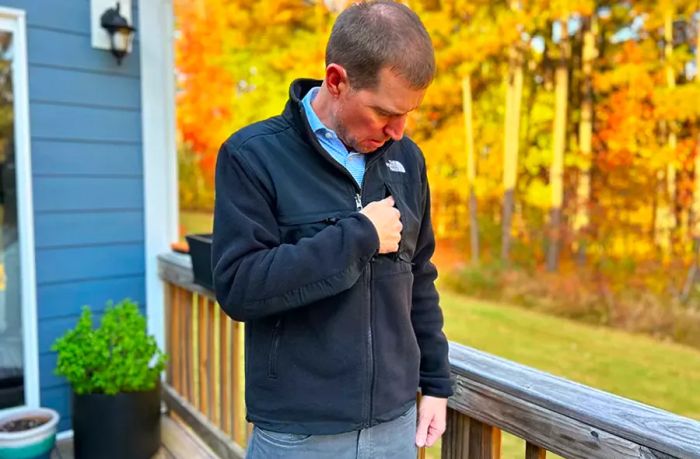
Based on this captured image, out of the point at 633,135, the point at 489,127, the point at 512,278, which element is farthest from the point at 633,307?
the point at 489,127

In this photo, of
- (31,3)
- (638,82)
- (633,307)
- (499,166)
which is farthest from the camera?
(499,166)

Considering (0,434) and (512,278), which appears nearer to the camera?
(0,434)

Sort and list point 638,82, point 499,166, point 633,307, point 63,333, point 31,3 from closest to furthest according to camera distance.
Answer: point 31,3 → point 63,333 → point 633,307 → point 638,82 → point 499,166

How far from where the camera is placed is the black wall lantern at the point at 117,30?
8.48 feet

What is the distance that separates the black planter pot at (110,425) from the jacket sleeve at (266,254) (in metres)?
1.65

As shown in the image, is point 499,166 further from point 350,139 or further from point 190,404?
point 350,139

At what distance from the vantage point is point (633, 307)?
6348 millimetres

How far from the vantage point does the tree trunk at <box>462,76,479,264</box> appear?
8812mm

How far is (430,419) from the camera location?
124 centimetres

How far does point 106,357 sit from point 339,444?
1648 mm

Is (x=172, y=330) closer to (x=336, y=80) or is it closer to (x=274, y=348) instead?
(x=274, y=348)

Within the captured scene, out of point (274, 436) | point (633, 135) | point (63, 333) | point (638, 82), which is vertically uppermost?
point (638, 82)

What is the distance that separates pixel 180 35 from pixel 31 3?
7103mm

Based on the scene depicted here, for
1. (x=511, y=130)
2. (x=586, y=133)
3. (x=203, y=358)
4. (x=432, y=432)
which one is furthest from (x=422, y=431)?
(x=511, y=130)
